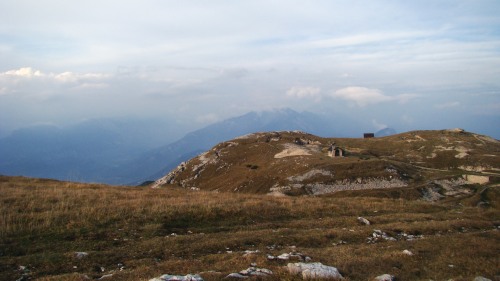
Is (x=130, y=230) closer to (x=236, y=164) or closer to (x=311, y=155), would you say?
(x=311, y=155)

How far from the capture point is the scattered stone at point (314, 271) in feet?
40.4

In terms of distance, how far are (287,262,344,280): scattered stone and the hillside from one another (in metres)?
90.5

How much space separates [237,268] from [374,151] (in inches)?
6001

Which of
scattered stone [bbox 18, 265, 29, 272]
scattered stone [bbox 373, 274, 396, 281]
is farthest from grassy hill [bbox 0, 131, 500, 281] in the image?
scattered stone [bbox 373, 274, 396, 281]

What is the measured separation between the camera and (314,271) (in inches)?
493

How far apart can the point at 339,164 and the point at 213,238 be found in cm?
10059

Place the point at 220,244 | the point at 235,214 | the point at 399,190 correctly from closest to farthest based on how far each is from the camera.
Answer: the point at 220,244, the point at 235,214, the point at 399,190

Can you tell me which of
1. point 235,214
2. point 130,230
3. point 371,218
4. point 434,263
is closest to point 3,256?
point 130,230

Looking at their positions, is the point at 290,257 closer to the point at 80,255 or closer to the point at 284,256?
the point at 284,256

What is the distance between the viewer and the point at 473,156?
431 ft

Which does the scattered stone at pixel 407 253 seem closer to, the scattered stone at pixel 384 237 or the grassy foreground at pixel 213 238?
the grassy foreground at pixel 213 238

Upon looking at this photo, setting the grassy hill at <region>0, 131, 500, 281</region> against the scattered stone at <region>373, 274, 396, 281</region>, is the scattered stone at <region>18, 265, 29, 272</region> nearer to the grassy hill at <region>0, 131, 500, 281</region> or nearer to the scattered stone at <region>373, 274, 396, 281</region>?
the grassy hill at <region>0, 131, 500, 281</region>

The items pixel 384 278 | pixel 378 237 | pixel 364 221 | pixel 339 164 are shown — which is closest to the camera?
pixel 384 278

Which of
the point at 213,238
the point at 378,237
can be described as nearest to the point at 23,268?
the point at 213,238
